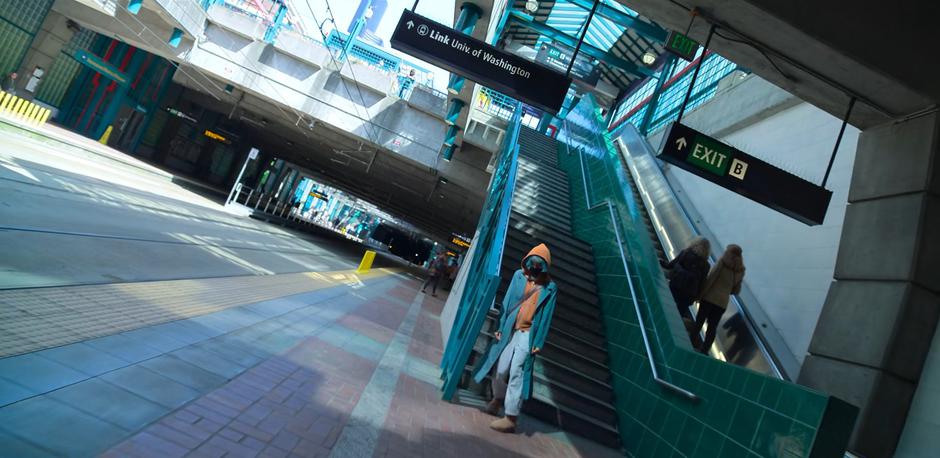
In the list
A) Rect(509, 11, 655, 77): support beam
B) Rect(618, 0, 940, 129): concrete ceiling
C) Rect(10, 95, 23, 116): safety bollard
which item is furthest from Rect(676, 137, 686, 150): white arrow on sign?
Rect(10, 95, 23, 116): safety bollard

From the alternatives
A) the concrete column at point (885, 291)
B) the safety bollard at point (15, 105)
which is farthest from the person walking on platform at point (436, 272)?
the safety bollard at point (15, 105)

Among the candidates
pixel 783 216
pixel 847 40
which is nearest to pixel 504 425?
pixel 847 40

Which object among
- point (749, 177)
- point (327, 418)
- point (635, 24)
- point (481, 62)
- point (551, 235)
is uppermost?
point (635, 24)

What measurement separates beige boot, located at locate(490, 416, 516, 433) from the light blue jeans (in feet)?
0.21

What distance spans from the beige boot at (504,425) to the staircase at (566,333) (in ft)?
3.14

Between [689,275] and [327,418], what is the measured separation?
5.56 m

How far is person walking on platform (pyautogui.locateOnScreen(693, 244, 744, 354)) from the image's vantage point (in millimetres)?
7262

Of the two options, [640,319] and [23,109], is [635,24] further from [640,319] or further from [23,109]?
[23,109]

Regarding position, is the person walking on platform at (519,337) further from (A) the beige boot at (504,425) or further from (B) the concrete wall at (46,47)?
(B) the concrete wall at (46,47)

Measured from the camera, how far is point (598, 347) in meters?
7.68

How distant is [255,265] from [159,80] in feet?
72.5

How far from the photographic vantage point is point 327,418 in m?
3.72

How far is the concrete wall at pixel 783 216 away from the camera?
7344mm

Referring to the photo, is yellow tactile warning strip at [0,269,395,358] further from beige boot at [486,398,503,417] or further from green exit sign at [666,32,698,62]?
green exit sign at [666,32,698,62]
